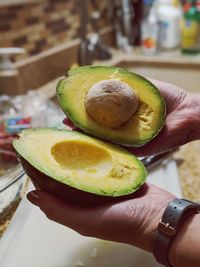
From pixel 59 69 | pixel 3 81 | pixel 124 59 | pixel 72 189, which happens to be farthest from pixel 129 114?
pixel 124 59

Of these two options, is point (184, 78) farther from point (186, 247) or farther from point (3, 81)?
point (186, 247)

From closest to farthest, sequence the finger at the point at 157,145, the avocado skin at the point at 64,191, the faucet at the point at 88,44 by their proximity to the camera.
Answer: the avocado skin at the point at 64,191
the finger at the point at 157,145
the faucet at the point at 88,44

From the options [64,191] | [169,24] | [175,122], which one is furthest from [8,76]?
[169,24]

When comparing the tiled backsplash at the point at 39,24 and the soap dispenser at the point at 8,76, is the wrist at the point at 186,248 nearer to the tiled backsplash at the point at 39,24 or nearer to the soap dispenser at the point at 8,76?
the soap dispenser at the point at 8,76

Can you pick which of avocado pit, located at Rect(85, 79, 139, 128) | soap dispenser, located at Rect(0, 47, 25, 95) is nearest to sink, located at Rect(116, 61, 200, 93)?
soap dispenser, located at Rect(0, 47, 25, 95)

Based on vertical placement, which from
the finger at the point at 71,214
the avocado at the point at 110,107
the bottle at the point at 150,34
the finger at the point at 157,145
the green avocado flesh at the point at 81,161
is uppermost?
the avocado at the point at 110,107

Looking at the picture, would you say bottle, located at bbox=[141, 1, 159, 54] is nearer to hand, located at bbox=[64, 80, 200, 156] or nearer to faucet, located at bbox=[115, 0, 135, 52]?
faucet, located at bbox=[115, 0, 135, 52]

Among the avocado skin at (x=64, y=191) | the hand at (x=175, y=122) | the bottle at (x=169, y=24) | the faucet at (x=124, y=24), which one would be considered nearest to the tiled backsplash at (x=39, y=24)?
the faucet at (x=124, y=24)
